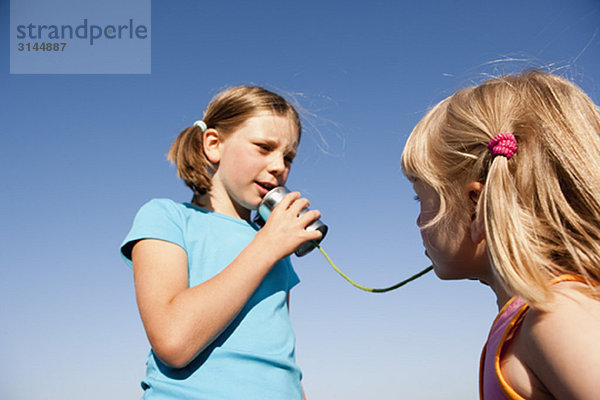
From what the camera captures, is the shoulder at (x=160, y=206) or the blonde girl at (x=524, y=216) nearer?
the blonde girl at (x=524, y=216)

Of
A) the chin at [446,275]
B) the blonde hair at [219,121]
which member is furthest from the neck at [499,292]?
the blonde hair at [219,121]

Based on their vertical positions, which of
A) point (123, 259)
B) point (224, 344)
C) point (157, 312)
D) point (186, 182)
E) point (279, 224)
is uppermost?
point (186, 182)

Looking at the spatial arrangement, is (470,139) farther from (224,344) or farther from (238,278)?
(224,344)

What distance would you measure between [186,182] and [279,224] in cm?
71

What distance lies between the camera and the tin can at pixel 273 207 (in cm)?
234

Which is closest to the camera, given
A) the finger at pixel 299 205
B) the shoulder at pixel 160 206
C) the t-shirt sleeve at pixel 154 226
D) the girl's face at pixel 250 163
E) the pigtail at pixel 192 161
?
the t-shirt sleeve at pixel 154 226

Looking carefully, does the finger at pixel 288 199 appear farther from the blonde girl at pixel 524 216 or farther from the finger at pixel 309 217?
the blonde girl at pixel 524 216

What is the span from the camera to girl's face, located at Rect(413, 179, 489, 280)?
1858 mm

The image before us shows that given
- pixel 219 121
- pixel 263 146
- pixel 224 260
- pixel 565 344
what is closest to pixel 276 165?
Answer: pixel 263 146

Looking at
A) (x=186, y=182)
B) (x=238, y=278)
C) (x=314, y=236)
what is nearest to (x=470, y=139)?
(x=314, y=236)

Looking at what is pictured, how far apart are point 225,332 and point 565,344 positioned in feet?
4.30

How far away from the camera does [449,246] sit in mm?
1924

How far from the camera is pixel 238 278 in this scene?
1952mm

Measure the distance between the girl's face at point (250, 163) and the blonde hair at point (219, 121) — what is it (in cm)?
5
